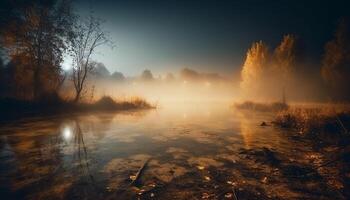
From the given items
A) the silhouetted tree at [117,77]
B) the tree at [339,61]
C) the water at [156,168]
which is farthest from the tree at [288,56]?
the silhouetted tree at [117,77]

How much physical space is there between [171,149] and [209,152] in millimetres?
1531

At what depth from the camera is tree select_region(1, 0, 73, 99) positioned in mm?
20344

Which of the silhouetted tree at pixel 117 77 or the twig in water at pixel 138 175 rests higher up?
the silhouetted tree at pixel 117 77

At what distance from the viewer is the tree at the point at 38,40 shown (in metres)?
20.3

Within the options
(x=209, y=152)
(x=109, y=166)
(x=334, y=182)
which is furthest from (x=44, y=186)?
(x=334, y=182)

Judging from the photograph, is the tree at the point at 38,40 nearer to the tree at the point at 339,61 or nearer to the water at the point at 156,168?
the water at the point at 156,168

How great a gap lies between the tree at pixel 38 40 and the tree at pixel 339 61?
1491 inches

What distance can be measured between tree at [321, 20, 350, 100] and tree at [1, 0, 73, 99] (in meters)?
37.9

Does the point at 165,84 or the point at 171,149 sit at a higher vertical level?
the point at 165,84

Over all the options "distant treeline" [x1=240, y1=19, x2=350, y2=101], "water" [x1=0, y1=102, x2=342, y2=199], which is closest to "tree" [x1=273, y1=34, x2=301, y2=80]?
"distant treeline" [x1=240, y1=19, x2=350, y2=101]

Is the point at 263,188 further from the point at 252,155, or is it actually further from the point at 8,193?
the point at 8,193

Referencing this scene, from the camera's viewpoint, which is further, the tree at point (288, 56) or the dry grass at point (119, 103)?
the tree at point (288, 56)

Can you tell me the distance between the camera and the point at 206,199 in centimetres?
471

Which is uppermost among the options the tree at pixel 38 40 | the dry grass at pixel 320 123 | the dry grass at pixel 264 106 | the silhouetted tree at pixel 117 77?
the silhouetted tree at pixel 117 77
